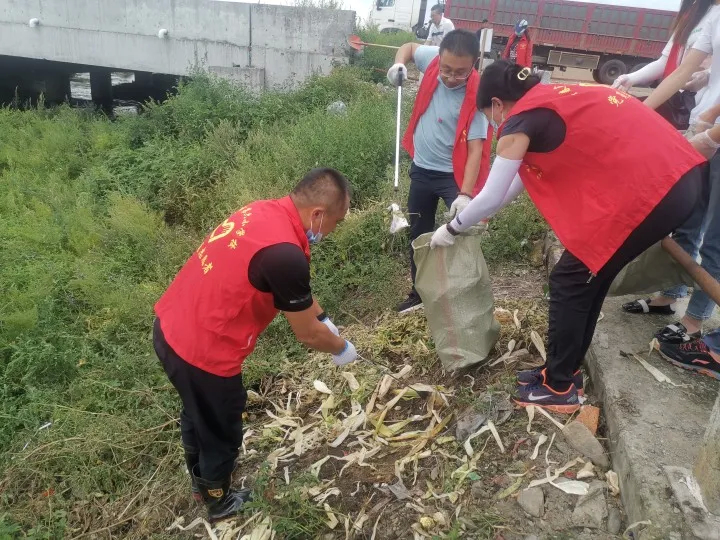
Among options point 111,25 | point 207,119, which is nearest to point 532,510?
point 207,119

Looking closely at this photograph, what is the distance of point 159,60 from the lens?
11984 millimetres

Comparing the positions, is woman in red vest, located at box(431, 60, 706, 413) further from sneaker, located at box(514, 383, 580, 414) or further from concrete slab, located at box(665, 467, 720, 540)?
concrete slab, located at box(665, 467, 720, 540)

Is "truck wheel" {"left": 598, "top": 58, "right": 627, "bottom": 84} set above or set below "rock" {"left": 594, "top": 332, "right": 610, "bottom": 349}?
above

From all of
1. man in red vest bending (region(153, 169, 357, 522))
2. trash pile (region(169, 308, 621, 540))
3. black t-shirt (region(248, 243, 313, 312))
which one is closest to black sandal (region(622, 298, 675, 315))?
trash pile (region(169, 308, 621, 540))

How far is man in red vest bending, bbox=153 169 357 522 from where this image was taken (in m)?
2.04

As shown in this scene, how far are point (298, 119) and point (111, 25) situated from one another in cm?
622

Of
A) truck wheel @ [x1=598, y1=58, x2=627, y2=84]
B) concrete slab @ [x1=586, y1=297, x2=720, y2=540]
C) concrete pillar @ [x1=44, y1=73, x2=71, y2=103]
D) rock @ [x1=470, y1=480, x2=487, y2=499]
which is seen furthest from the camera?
concrete pillar @ [x1=44, y1=73, x2=71, y2=103]

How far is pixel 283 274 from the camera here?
2.00m

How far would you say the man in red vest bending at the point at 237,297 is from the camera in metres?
2.04

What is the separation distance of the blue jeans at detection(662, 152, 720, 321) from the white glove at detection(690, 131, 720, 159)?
Answer: 0.83 ft

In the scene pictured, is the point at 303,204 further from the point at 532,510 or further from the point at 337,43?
the point at 337,43

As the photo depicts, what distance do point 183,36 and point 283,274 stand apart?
38.0ft

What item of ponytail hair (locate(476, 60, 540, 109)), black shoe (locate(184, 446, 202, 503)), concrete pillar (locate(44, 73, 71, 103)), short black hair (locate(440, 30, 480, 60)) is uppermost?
short black hair (locate(440, 30, 480, 60))

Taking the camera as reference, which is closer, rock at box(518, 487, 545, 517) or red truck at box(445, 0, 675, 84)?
rock at box(518, 487, 545, 517)
